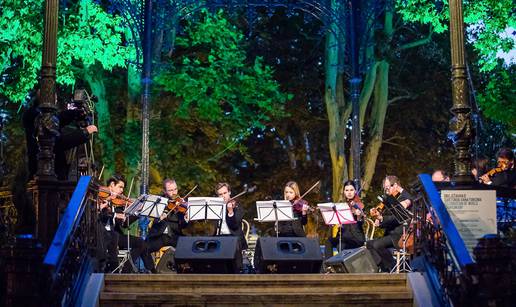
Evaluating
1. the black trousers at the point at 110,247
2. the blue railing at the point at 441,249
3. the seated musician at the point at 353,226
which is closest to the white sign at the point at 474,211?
the blue railing at the point at 441,249

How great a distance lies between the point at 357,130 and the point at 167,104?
8.60 m

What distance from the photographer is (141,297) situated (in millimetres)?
10242

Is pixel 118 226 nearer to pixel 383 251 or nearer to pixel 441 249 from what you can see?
pixel 383 251

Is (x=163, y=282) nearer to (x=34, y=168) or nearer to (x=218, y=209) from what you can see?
(x=34, y=168)

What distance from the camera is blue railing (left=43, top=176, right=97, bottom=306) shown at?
923 cm

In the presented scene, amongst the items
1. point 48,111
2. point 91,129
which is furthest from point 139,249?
point 48,111

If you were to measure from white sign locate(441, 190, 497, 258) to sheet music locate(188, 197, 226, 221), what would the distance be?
Answer: 439cm

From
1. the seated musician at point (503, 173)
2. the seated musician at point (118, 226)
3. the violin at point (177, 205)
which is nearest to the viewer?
the seated musician at point (503, 173)

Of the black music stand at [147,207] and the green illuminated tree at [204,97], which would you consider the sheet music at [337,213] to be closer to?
the black music stand at [147,207]

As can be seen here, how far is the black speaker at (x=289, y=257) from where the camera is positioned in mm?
12430

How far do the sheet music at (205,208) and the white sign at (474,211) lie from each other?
439 centimetres

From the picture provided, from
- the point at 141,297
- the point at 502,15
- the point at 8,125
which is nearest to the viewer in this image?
the point at 141,297

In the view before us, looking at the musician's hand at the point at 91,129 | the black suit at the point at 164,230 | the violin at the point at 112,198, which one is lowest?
the black suit at the point at 164,230

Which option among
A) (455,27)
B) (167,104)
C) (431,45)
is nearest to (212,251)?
(455,27)
